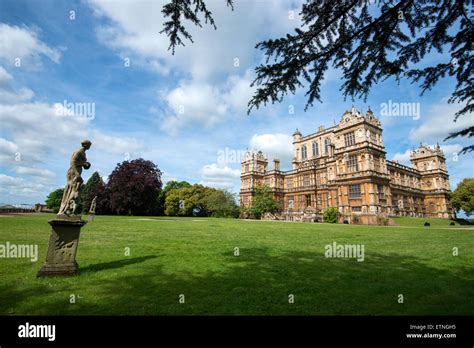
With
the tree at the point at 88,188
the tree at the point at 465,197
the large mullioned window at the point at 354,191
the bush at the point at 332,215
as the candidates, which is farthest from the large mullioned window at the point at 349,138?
the tree at the point at 88,188

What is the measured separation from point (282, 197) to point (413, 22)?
181 ft

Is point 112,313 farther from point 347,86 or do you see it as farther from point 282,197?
point 282,197

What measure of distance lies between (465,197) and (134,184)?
54961 mm

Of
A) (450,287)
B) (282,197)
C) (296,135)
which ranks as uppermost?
(296,135)

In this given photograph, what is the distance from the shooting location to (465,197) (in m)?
41.5

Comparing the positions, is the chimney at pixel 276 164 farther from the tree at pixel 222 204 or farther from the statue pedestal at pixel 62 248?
the statue pedestal at pixel 62 248

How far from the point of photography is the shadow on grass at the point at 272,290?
3.89 metres

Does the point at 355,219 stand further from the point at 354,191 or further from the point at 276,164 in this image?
the point at 276,164

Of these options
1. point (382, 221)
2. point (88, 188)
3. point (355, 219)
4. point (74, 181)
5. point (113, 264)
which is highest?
point (88, 188)

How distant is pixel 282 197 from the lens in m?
58.6

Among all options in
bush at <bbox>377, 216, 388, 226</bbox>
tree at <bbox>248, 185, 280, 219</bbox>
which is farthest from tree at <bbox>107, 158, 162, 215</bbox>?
bush at <bbox>377, 216, 388, 226</bbox>

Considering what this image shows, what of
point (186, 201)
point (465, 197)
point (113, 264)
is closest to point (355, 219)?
point (465, 197)

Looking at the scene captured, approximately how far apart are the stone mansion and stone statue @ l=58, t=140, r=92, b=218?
36.3 metres
